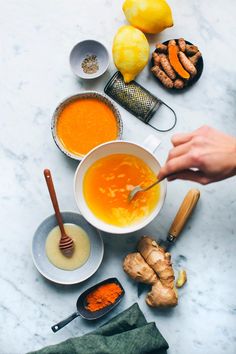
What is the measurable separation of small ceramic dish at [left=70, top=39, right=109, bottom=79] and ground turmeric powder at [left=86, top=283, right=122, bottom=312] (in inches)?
19.3

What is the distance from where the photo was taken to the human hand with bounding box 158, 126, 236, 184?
1.04 metres

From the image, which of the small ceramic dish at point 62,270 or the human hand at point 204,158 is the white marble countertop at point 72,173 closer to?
the small ceramic dish at point 62,270

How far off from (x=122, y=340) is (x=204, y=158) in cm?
47

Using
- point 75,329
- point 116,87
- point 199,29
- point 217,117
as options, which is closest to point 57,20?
point 116,87

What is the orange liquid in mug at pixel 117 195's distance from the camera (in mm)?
1270

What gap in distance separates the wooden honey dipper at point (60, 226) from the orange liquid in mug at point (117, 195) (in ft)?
0.23

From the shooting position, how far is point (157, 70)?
133 centimetres

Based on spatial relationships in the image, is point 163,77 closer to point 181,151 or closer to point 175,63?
point 175,63

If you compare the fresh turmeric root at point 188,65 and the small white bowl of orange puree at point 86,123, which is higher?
the fresh turmeric root at point 188,65

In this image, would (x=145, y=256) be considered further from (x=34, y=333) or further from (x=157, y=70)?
(x=157, y=70)

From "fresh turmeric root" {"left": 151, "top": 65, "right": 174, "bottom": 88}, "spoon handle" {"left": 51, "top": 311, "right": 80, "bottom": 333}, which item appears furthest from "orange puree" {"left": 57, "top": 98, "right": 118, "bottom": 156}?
"spoon handle" {"left": 51, "top": 311, "right": 80, "bottom": 333}

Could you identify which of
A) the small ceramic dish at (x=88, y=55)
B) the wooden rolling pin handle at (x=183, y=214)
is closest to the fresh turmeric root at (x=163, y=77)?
the small ceramic dish at (x=88, y=55)

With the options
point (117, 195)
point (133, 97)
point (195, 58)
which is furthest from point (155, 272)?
point (195, 58)

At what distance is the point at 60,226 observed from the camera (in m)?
1.27
